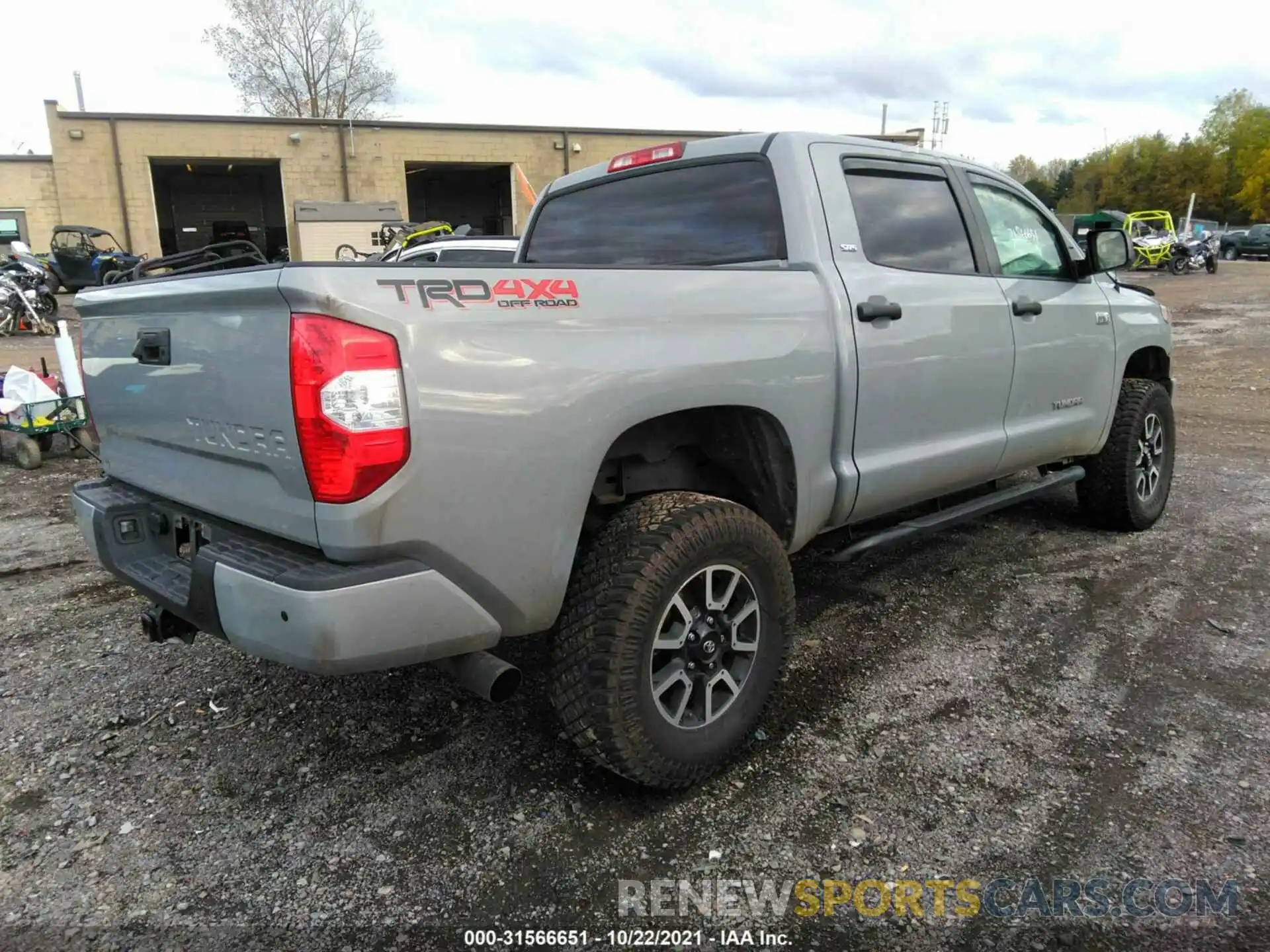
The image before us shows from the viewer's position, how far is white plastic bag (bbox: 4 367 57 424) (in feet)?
21.6

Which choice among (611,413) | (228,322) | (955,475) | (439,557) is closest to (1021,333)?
(955,475)

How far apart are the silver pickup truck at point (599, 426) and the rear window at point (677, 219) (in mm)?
13

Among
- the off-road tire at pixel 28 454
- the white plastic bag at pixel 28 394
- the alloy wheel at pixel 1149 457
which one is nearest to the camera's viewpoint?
the alloy wheel at pixel 1149 457

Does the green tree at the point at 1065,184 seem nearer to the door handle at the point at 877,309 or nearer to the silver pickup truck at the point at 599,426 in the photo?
the silver pickup truck at the point at 599,426

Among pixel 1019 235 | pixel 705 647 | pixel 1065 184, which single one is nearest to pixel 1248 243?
pixel 1019 235

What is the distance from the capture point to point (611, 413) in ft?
7.69

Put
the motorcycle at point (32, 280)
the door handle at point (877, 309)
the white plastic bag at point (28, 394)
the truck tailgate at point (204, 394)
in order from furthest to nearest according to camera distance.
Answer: the motorcycle at point (32, 280) → the white plastic bag at point (28, 394) → the door handle at point (877, 309) → the truck tailgate at point (204, 394)

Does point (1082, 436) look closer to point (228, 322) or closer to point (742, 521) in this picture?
point (742, 521)

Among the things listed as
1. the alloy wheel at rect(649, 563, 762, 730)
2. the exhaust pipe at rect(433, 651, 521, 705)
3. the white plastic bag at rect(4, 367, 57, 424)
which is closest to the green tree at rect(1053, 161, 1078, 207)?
the white plastic bag at rect(4, 367, 57, 424)

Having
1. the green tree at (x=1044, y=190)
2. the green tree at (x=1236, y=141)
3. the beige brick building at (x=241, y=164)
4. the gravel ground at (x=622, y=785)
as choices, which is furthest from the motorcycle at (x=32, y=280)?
the green tree at (x=1236, y=141)

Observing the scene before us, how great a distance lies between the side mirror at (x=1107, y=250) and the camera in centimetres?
442

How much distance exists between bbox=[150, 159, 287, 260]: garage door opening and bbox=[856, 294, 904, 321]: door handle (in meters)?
36.4

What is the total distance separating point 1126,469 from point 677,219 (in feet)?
10.1

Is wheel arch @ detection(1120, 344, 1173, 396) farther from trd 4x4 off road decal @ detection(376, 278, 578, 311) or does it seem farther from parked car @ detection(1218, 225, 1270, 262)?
parked car @ detection(1218, 225, 1270, 262)
